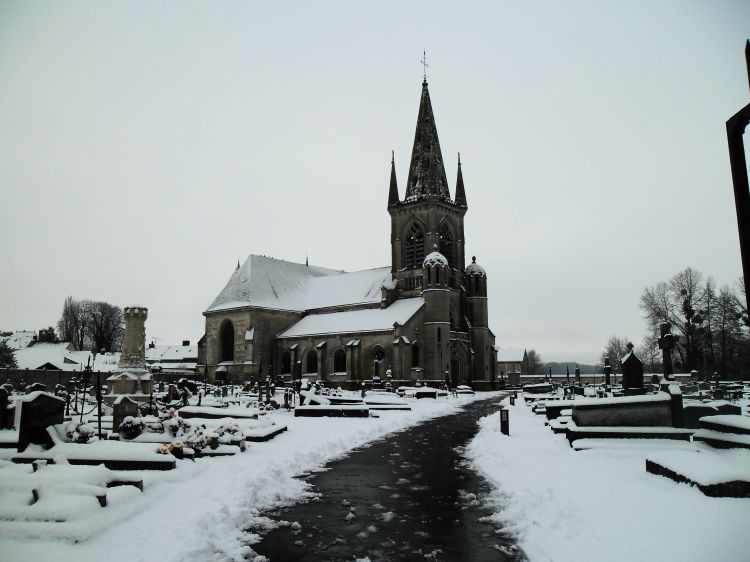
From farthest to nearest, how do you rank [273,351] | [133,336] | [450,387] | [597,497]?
1. [273,351]
2. [450,387]
3. [133,336]
4. [597,497]

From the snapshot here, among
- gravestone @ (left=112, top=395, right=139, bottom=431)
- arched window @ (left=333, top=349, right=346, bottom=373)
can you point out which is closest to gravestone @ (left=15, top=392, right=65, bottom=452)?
gravestone @ (left=112, top=395, right=139, bottom=431)

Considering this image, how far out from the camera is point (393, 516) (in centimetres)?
785

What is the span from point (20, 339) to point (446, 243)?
6416 centimetres

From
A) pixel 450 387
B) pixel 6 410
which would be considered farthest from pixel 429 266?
pixel 6 410

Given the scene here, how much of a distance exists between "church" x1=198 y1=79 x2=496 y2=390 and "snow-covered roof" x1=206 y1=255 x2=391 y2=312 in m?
0.16

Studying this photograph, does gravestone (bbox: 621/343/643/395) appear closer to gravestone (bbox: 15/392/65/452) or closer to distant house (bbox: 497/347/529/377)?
gravestone (bbox: 15/392/65/452)

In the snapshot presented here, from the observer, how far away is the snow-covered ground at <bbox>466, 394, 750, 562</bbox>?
5727mm

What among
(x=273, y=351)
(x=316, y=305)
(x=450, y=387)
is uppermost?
(x=316, y=305)

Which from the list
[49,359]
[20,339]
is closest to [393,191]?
[49,359]

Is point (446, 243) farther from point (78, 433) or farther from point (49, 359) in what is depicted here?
point (78, 433)

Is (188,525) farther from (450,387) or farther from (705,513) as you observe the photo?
Result: (450,387)

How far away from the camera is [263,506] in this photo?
27.6ft

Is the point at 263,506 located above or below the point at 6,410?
below

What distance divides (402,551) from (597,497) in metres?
3.46
